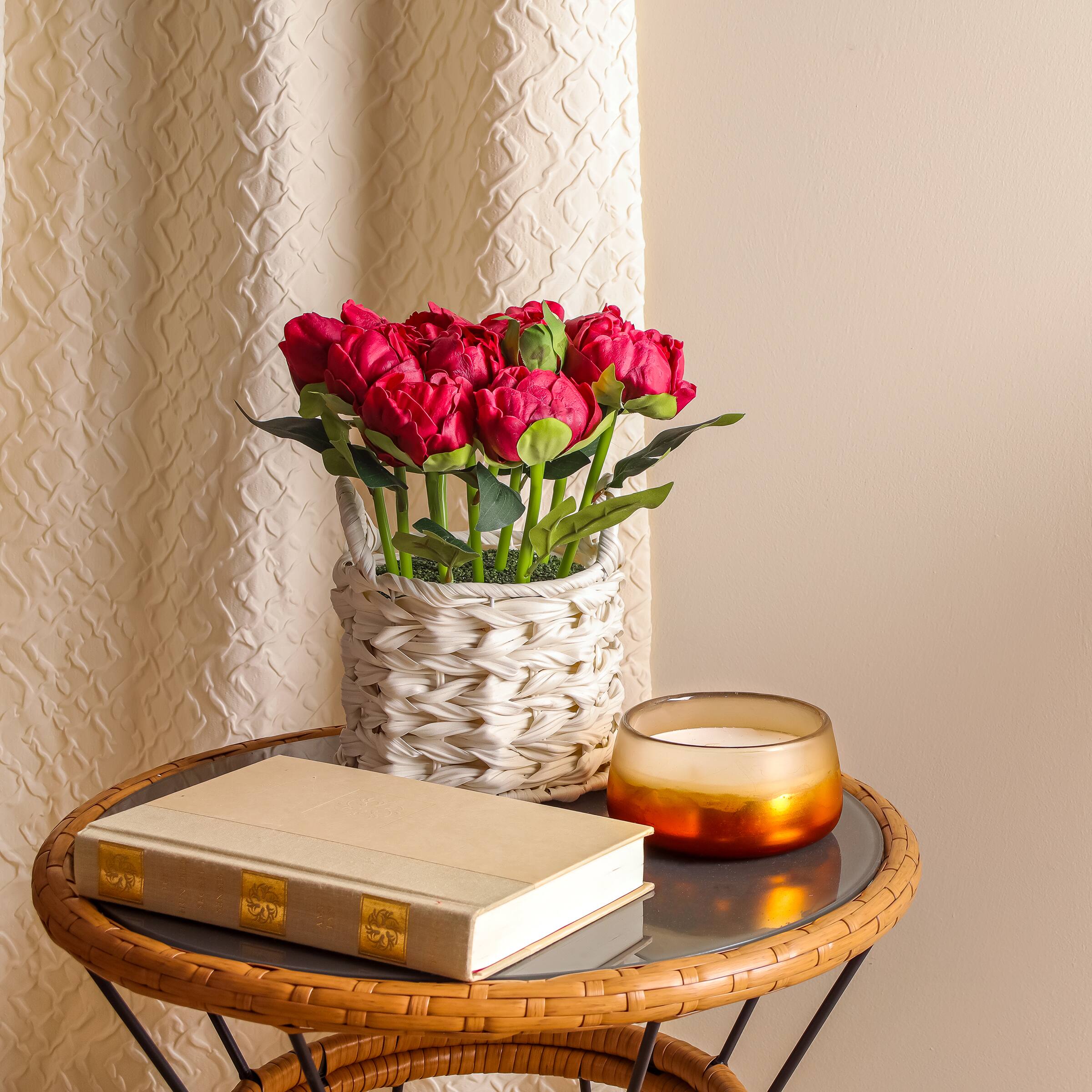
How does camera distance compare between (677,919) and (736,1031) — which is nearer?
(677,919)

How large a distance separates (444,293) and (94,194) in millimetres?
344

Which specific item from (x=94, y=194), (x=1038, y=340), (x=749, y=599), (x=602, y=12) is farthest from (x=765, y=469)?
(x=94, y=194)

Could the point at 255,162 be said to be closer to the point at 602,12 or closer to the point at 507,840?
the point at 602,12

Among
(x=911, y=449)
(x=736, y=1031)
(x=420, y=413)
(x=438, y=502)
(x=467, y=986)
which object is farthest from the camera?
(x=911, y=449)

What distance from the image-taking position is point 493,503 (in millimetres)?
588

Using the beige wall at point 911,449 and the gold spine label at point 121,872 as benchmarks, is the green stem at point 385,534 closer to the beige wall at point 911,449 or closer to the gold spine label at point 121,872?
the gold spine label at point 121,872

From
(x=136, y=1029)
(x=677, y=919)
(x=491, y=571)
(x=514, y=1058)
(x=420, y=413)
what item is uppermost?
(x=420, y=413)

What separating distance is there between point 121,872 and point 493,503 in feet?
0.87

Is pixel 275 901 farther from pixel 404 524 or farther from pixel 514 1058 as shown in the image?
pixel 514 1058

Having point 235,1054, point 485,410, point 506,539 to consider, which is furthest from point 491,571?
point 235,1054

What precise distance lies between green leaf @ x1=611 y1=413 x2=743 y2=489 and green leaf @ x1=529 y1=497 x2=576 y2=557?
34mm

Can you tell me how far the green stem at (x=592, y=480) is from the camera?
65 centimetres

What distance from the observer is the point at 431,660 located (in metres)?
0.61

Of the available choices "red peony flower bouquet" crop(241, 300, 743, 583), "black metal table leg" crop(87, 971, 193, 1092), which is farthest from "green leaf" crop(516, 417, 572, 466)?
"black metal table leg" crop(87, 971, 193, 1092)
